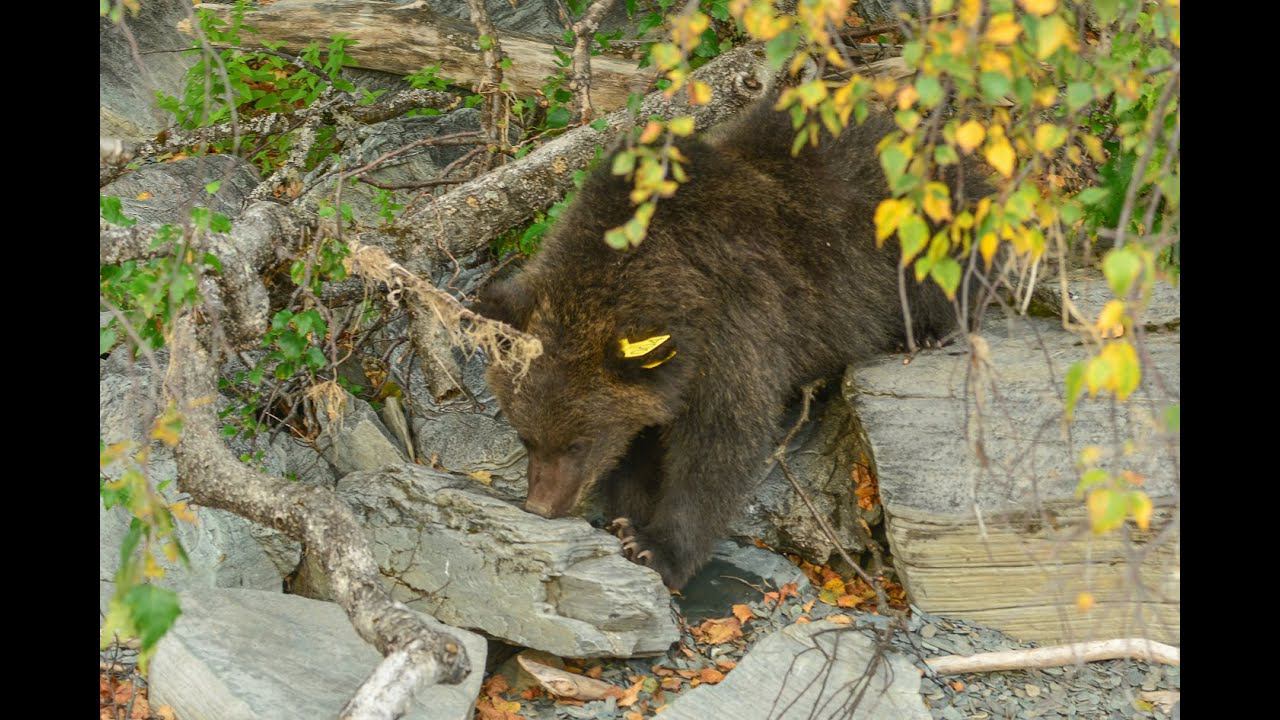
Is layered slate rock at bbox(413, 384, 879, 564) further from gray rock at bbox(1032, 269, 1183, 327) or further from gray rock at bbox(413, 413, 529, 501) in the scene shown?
gray rock at bbox(1032, 269, 1183, 327)

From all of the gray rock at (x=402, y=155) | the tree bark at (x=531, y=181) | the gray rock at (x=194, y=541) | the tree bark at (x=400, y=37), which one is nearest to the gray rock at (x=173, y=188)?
the gray rock at (x=402, y=155)

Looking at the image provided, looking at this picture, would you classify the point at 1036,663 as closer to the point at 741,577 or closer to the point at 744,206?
the point at 741,577

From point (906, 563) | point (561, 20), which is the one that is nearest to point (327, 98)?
point (561, 20)

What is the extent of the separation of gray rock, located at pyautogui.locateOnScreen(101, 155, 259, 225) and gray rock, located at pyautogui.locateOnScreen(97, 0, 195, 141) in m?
0.84

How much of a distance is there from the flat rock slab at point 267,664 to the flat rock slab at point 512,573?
327mm

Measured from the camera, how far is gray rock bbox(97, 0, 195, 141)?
8938 mm

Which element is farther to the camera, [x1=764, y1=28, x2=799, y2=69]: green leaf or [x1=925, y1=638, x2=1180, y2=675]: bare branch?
[x1=925, y1=638, x2=1180, y2=675]: bare branch

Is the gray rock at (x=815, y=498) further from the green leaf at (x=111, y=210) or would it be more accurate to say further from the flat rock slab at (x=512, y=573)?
the green leaf at (x=111, y=210)

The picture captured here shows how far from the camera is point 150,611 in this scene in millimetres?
3039

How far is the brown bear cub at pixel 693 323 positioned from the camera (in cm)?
531

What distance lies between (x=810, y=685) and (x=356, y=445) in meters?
2.87

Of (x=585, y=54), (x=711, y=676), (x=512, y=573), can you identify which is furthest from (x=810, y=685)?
(x=585, y=54)

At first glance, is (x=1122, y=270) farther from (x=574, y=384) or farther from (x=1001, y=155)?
(x=574, y=384)

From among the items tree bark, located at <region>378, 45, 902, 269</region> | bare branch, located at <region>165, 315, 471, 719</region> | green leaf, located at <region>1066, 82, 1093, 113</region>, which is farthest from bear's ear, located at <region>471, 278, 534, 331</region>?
green leaf, located at <region>1066, 82, 1093, 113</region>
